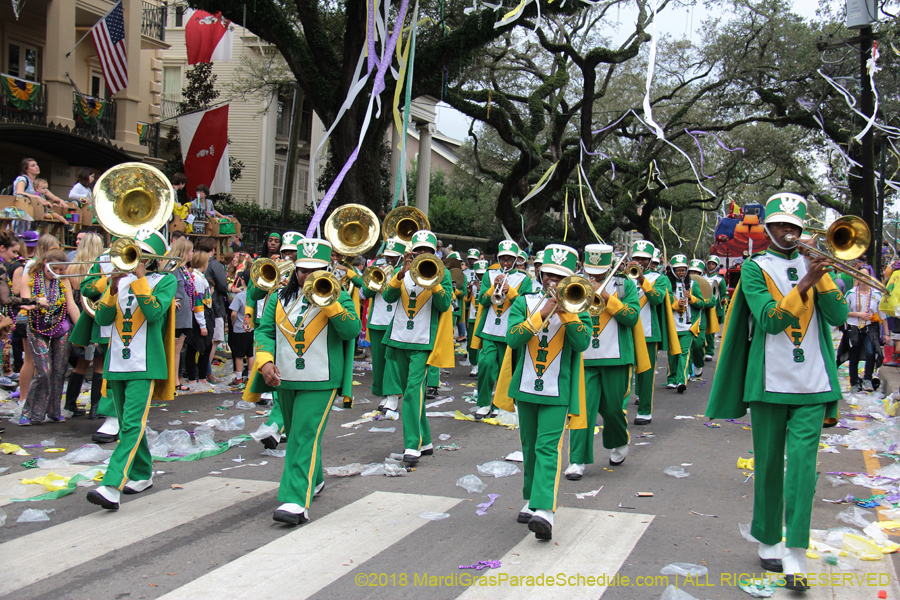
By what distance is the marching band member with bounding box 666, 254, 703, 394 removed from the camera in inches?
495

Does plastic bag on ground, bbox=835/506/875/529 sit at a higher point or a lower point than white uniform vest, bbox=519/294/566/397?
lower

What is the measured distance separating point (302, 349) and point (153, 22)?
23.7 m

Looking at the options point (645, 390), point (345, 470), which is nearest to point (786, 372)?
point (345, 470)

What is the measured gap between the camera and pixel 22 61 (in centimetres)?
2147

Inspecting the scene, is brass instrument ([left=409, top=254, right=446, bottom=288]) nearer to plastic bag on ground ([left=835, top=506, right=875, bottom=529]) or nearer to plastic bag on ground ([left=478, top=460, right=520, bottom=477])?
plastic bag on ground ([left=478, top=460, right=520, bottom=477])

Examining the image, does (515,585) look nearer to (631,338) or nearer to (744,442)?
(631,338)

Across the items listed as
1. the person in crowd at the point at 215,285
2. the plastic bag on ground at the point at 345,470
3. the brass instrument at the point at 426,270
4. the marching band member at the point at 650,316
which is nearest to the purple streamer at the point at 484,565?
the plastic bag on ground at the point at 345,470

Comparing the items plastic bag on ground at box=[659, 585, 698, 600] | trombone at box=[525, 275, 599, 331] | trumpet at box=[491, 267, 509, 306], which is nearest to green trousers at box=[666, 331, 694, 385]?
trumpet at box=[491, 267, 509, 306]

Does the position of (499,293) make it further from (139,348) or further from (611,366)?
(139,348)

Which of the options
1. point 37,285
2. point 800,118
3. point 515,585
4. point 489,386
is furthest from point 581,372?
point 800,118

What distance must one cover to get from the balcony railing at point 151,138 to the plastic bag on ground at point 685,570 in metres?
22.3

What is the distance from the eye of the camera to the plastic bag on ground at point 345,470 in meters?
6.87

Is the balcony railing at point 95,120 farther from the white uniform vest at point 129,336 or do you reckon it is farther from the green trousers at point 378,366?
the white uniform vest at point 129,336

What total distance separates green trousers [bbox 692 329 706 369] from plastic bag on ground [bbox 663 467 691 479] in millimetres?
6730
